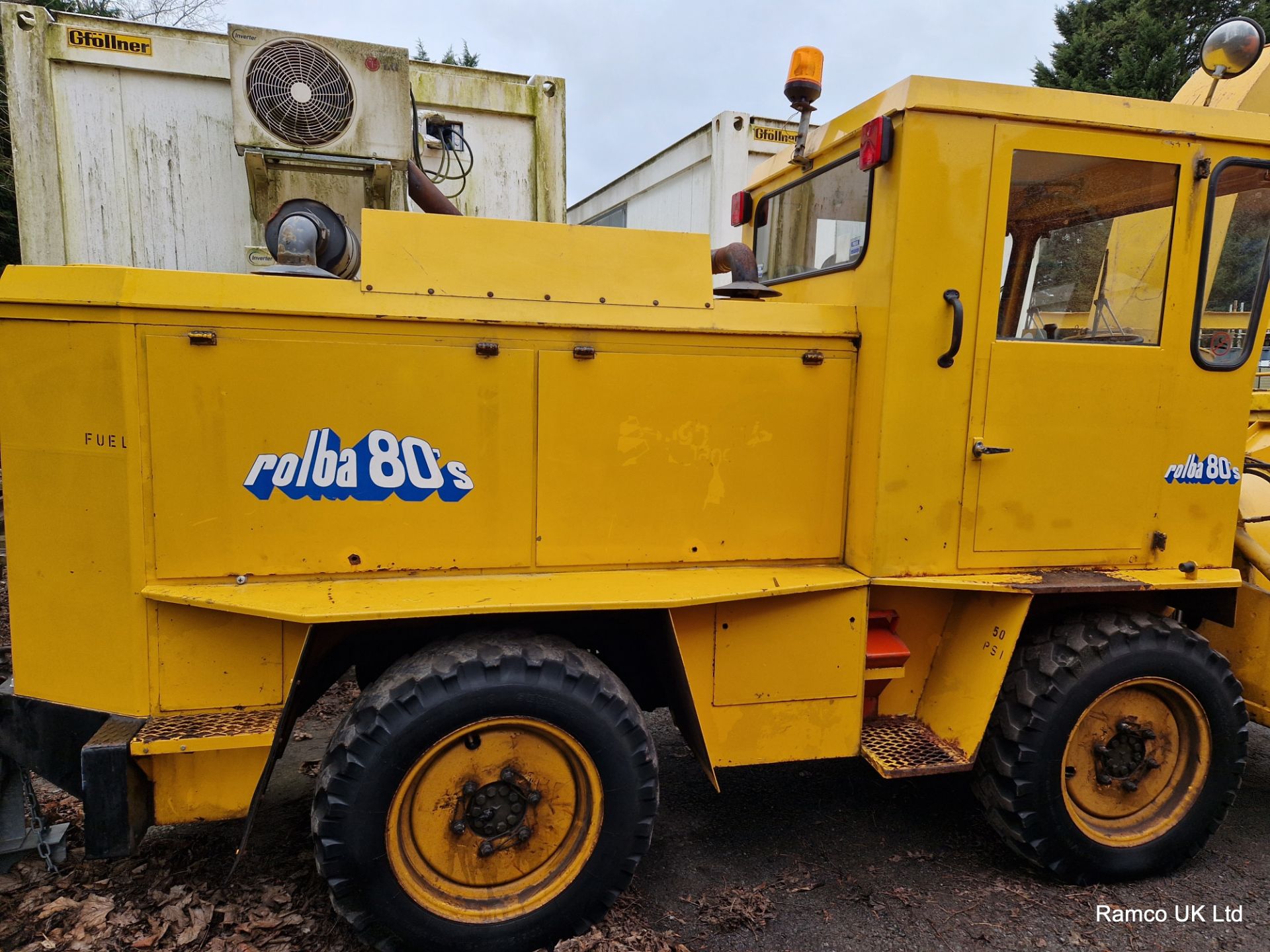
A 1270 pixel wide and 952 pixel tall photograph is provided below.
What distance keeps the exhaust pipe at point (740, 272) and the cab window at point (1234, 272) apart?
5.20 ft

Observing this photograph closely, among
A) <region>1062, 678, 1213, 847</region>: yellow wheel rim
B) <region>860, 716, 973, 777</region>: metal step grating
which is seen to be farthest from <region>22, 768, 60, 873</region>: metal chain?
<region>1062, 678, 1213, 847</region>: yellow wheel rim

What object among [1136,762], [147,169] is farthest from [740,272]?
→ [147,169]

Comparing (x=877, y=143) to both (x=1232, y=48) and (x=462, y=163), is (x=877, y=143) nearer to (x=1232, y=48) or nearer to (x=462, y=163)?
(x=1232, y=48)

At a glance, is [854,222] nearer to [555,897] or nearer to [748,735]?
[748,735]

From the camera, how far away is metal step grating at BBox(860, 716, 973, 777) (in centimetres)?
278

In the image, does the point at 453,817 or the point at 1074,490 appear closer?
the point at 453,817

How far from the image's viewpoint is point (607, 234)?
2744 millimetres

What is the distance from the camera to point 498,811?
2.56 metres

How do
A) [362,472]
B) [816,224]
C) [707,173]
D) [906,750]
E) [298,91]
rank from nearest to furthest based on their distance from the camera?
1. [362,472]
2. [906,750]
3. [816,224]
4. [298,91]
5. [707,173]

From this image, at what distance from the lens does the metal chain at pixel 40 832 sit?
2740 millimetres

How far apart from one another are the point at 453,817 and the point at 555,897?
→ 428mm

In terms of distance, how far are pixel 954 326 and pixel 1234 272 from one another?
1.26 m

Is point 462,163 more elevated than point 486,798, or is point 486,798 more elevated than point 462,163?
point 462,163

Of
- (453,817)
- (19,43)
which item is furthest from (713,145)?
(453,817)
